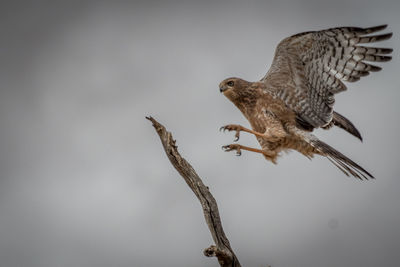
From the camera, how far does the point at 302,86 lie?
7801 millimetres

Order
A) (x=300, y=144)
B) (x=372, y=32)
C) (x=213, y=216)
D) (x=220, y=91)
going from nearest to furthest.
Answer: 1. (x=213, y=216)
2. (x=372, y=32)
3. (x=300, y=144)
4. (x=220, y=91)

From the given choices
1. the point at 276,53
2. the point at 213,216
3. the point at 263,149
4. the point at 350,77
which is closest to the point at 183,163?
the point at 213,216

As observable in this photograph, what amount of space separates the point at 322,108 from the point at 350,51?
1111 millimetres

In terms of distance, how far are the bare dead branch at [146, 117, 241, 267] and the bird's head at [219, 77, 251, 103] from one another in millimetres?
2799

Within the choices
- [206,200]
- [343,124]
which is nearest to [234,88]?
[343,124]

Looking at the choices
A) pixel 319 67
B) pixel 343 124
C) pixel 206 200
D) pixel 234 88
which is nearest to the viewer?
pixel 206 200

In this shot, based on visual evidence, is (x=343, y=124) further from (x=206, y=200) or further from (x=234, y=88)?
(x=206, y=200)

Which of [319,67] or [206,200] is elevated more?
[319,67]

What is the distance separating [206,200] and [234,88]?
3168 mm

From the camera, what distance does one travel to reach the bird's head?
801cm

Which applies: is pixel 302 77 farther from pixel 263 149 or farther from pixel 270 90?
pixel 263 149

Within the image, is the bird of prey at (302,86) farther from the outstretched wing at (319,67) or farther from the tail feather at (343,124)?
the tail feather at (343,124)

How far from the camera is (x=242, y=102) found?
8062 mm

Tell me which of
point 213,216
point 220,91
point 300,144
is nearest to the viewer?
point 213,216
